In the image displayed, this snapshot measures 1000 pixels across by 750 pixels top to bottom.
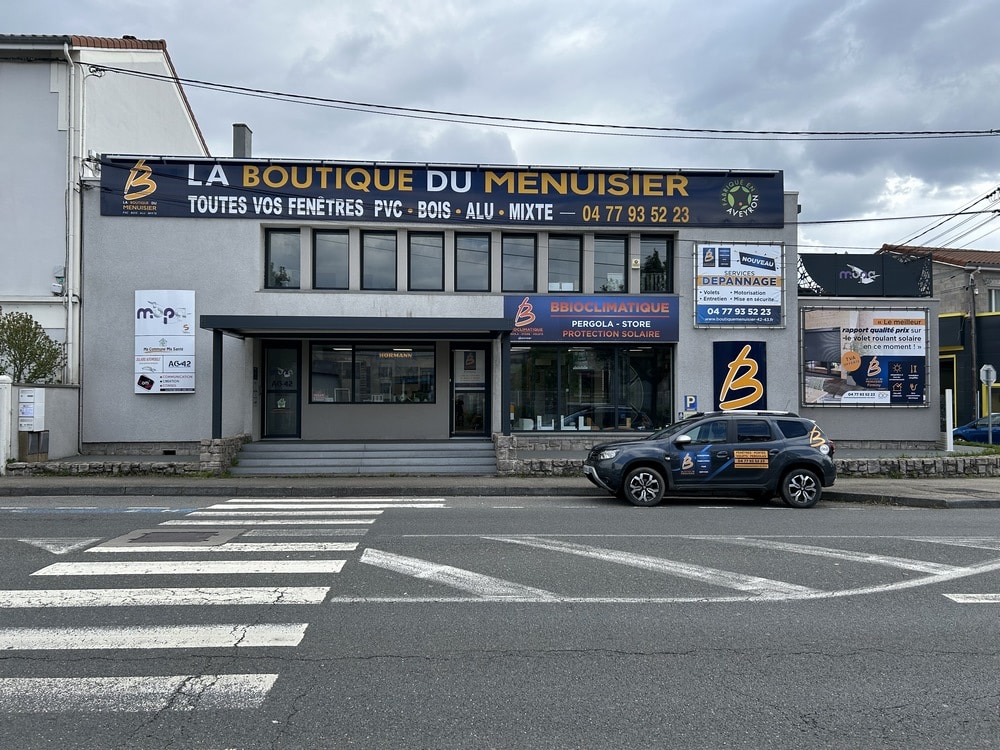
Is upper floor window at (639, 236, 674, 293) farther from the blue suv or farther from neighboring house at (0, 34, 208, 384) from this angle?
neighboring house at (0, 34, 208, 384)

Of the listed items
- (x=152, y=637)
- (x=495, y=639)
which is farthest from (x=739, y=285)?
(x=152, y=637)

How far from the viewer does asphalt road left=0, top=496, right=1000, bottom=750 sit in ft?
12.8

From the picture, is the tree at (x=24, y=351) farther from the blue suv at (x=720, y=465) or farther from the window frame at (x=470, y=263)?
the blue suv at (x=720, y=465)

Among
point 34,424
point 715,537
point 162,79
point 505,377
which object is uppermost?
point 162,79

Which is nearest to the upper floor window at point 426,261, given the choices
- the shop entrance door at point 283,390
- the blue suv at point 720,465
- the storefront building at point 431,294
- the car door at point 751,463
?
the storefront building at point 431,294

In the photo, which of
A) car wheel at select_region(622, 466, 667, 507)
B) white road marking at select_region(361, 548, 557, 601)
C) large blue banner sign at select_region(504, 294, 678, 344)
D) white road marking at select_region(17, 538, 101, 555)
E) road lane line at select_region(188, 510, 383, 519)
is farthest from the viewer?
large blue banner sign at select_region(504, 294, 678, 344)

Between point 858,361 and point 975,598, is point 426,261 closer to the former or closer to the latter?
point 858,361

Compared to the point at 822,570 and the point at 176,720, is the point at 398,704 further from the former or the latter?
the point at 822,570

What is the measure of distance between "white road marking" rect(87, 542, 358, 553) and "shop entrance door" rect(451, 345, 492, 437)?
11484 millimetres

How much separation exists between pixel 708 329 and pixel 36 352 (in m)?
16.5

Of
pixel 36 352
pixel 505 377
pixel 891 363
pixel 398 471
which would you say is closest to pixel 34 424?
pixel 36 352

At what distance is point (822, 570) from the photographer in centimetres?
745

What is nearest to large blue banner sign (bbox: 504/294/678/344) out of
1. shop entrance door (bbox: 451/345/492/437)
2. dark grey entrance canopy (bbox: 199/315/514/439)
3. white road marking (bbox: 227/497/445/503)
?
shop entrance door (bbox: 451/345/492/437)

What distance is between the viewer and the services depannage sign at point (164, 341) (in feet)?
59.8
